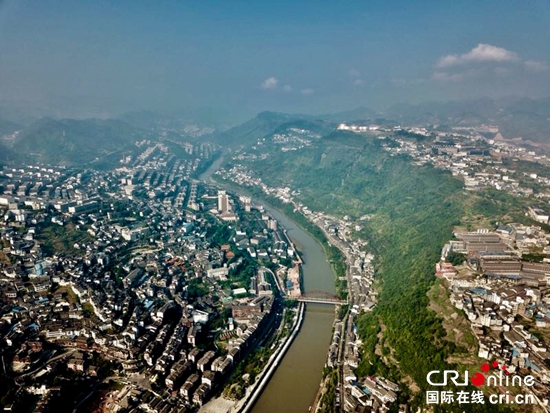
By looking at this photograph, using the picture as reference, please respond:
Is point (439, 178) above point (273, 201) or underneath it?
above

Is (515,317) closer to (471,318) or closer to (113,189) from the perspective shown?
(471,318)

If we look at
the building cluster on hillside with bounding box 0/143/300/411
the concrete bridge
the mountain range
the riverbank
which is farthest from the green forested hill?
the mountain range

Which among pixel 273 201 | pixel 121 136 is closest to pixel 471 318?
pixel 273 201

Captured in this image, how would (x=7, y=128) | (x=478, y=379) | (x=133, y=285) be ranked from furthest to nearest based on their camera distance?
1. (x=7, y=128)
2. (x=133, y=285)
3. (x=478, y=379)

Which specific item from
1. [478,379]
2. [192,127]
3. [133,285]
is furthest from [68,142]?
[478,379]

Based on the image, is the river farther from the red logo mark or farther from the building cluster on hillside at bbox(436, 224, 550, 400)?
the building cluster on hillside at bbox(436, 224, 550, 400)

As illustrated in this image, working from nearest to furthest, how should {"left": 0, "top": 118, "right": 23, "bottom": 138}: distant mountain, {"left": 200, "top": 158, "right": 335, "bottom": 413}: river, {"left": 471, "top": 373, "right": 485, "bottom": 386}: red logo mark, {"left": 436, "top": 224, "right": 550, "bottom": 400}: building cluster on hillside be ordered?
{"left": 471, "top": 373, "right": 485, "bottom": 386}: red logo mark → {"left": 436, "top": 224, "right": 550, "bottom": 400}: building cluster on hillside → {"left": 200, "top": 158, "right": 335, "bottom": 413}: river → {"left": 0, "top": 118, "right": 23, "bottom": 138}: distant mountain

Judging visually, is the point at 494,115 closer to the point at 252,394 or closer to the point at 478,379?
the point at 478,379
